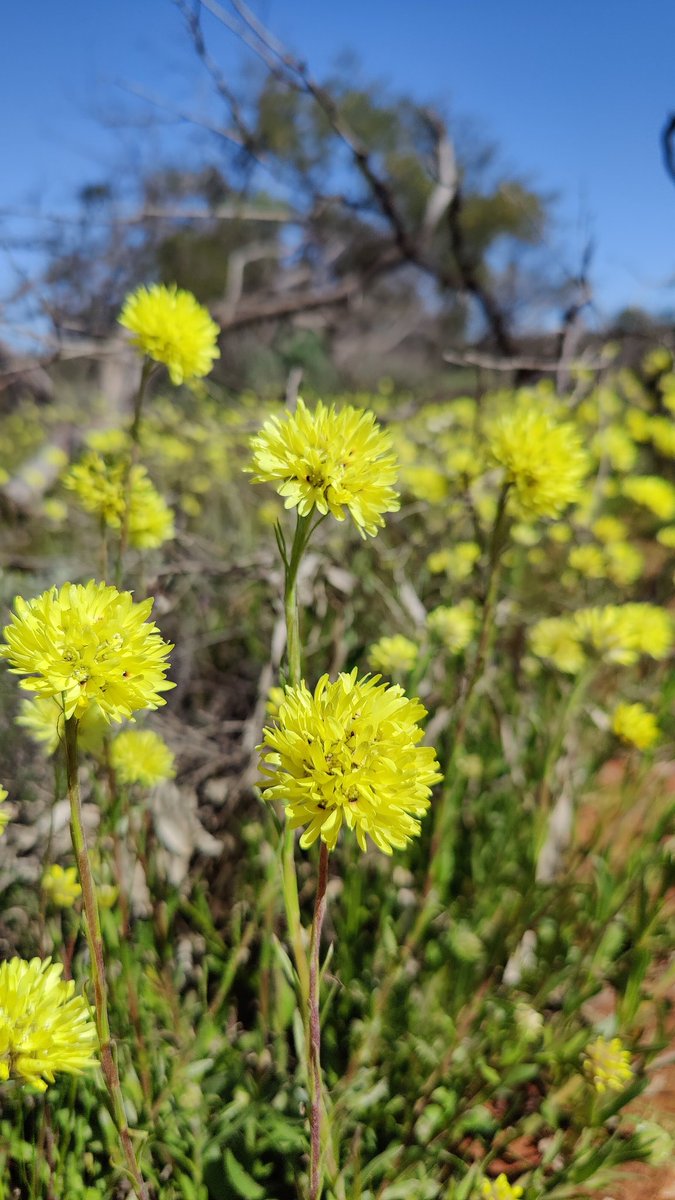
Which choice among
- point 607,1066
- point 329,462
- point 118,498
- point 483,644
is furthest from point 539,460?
point 607,1066

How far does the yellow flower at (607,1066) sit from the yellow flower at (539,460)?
1000 mm

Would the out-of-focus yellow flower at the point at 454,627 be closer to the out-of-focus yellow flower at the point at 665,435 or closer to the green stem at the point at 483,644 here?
the green stem at the point at 483,644

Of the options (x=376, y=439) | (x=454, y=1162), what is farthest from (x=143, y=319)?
(x=454, y=1162)

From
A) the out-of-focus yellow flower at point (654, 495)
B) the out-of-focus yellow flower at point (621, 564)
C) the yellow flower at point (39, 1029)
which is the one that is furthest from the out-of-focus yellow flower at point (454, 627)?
the out-of-focus yellow flower at point (654, 495)

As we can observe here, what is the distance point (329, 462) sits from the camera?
88cm

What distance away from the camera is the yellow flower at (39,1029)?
762mm

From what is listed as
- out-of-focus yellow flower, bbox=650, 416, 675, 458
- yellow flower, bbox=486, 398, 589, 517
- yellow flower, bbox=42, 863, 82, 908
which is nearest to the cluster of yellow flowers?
yellow flower, bbox=486, 398, 589, 517

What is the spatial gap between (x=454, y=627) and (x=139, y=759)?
1.00 meters

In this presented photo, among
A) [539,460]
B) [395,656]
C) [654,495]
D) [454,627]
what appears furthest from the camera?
[654,495]

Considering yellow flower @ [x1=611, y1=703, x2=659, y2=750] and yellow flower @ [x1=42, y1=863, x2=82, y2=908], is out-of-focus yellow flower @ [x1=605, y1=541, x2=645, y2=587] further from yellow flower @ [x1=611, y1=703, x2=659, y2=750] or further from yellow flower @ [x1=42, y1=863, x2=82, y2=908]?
yellow flower @ [x1=42, y1=863, x2=82, y2=908]

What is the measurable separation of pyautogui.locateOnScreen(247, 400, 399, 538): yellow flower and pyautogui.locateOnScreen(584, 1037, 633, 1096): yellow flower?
3.61 ft

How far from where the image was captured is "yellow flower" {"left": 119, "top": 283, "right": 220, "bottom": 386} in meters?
1.31

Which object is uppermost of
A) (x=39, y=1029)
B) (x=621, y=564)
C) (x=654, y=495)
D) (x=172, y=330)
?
(x=654, y=495)

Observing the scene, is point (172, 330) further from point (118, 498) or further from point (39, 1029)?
point (39, 1029)
